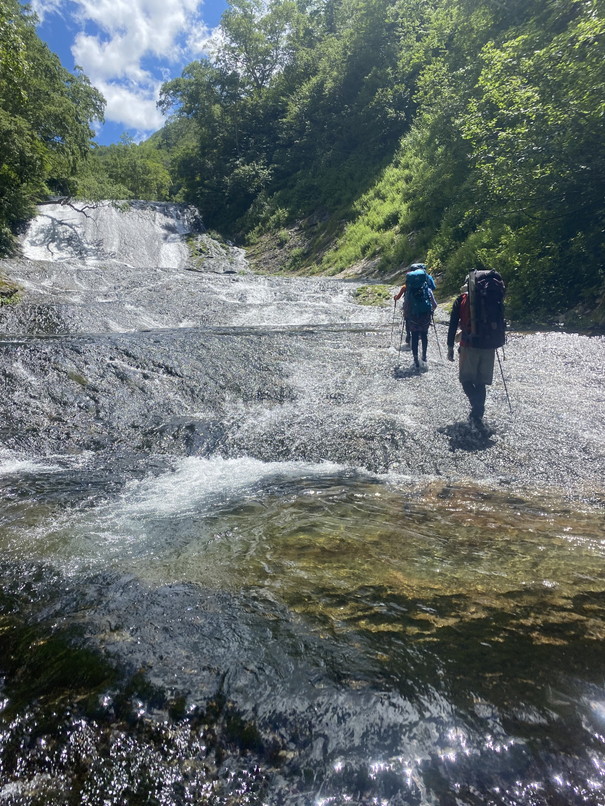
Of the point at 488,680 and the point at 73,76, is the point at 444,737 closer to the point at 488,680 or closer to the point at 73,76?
the point at 488,680

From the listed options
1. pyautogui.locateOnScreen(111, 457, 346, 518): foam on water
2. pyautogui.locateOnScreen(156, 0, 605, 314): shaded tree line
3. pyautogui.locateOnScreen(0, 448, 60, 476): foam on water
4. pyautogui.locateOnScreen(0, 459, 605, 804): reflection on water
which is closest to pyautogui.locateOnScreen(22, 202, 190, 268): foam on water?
pyautogui.locateOnScreen(156, 0, 605, 314): shaded tree line

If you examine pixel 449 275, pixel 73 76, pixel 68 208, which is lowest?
pixel 449 275

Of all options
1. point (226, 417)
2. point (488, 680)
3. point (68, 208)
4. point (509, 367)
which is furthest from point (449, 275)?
point (68, 208)

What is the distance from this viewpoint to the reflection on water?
226 centimetres

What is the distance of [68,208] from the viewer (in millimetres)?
30234

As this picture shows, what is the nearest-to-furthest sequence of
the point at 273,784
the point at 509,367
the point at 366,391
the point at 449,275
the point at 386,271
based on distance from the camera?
the point at 273,784 < the point at 366,391 < the point at 509,367 < the point at 449,275 < the point at 386,271

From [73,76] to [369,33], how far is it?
1956 cm

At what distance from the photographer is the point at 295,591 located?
3.47 metres

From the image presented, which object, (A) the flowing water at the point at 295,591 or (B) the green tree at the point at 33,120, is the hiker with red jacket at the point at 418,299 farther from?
(B) the green tree at the point at 33,120

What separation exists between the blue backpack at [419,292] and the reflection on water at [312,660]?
6.13 metres

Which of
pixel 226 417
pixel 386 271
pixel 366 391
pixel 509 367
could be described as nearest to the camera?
pixel 226 417

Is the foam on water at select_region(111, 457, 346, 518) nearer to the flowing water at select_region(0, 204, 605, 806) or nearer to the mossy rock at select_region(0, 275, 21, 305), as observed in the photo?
the flowing water at select_region(0, 204, 605, 806)

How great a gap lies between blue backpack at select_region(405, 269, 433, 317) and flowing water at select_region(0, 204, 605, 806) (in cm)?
189

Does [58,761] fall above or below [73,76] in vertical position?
below
